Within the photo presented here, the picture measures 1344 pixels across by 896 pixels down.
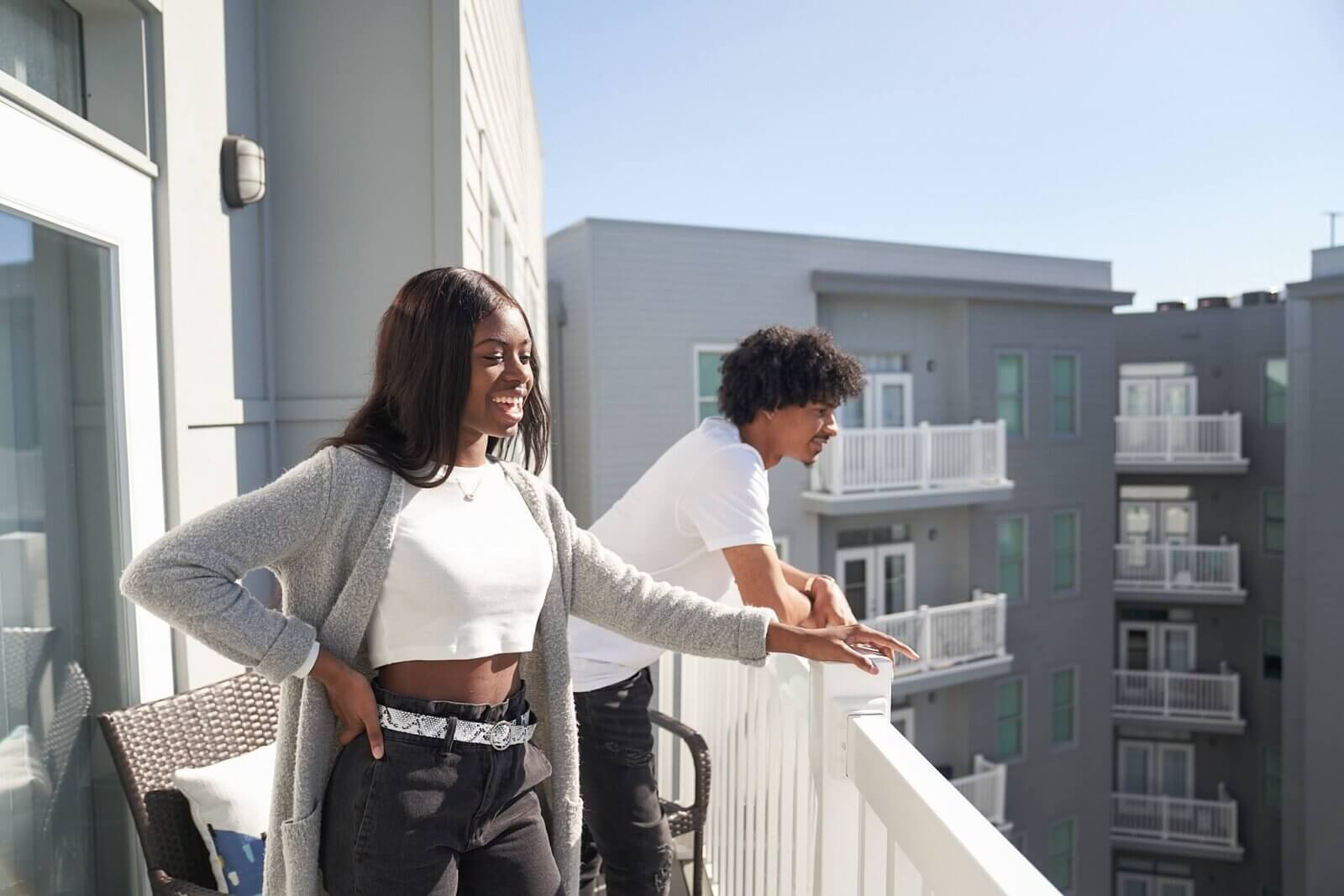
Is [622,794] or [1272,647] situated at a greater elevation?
→ [622,794]

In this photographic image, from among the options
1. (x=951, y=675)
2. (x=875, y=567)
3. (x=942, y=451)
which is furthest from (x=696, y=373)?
(x=951, y=675)

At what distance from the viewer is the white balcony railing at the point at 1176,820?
47.9 ft

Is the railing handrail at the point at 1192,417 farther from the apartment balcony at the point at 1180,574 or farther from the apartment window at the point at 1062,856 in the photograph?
the apartment window at the point at 1062,856

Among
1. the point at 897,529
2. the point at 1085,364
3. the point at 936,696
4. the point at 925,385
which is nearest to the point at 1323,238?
the point at 1085,364

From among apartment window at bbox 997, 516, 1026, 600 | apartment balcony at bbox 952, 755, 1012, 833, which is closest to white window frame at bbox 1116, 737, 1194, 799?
apartment balcony at bbox 952, 755, 1012, 833

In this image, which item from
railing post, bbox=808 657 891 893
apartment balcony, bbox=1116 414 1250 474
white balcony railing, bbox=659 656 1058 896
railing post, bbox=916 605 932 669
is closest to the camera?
white balcony railing, bbox=659 656 1058 896

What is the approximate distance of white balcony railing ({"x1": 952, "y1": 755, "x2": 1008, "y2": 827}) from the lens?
12.3 metres

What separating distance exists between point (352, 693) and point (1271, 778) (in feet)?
58.9

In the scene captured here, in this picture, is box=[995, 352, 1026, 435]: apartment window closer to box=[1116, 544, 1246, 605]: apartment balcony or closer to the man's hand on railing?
box=[1116, 544, 1246, 605]: apartment balcony

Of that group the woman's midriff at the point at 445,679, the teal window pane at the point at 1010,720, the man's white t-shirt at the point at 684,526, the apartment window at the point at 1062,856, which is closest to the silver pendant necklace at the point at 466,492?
the woman's midriff at the point at 445,679

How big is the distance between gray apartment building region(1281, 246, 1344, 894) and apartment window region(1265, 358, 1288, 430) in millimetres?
2680

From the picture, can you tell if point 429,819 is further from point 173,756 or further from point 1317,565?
point 1317,565

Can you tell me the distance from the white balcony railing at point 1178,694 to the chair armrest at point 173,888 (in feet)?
53.5

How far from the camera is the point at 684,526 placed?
2.02 metres
